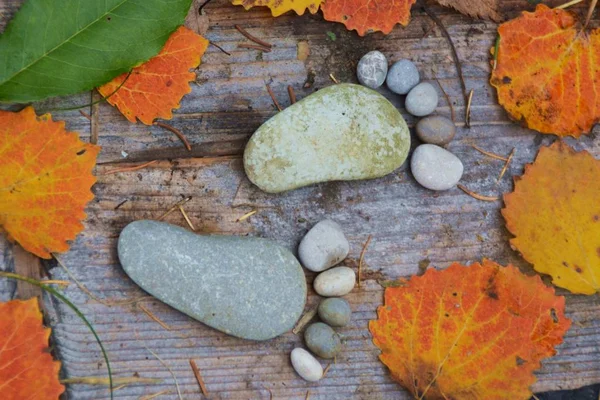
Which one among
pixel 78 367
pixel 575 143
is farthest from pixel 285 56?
pixel 78 367

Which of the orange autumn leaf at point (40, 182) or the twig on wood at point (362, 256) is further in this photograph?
the twig on wood at point (362, 256)

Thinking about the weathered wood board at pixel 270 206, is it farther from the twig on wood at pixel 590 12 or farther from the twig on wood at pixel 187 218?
the twig on wood at pixel 590 12

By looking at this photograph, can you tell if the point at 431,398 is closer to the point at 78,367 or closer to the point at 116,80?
the point at 78,367

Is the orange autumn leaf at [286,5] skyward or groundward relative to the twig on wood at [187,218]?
skyward

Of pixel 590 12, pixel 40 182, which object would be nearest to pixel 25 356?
pixel 40 182

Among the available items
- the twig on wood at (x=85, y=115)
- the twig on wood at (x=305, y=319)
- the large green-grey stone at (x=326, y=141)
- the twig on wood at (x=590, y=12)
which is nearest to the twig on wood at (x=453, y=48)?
the large green-grey stone at (x=326, y=141)

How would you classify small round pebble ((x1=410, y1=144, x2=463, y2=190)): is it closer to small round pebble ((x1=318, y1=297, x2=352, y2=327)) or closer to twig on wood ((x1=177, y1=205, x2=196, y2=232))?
small round pebble ((x1=318, y1=297, x2=352, y2=327))
